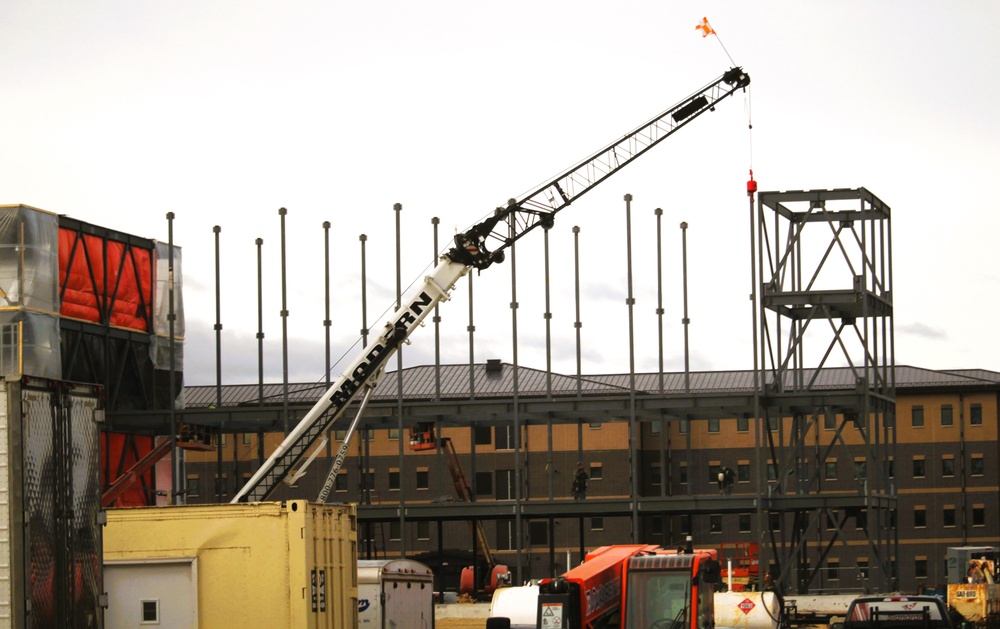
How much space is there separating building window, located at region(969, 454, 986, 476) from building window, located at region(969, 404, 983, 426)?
6.98 feet

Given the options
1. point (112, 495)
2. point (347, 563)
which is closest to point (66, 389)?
point (347, 563)

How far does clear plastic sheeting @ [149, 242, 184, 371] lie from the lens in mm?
55500

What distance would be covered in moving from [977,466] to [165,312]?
60908 millimetres

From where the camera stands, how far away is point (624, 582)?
70.7ft

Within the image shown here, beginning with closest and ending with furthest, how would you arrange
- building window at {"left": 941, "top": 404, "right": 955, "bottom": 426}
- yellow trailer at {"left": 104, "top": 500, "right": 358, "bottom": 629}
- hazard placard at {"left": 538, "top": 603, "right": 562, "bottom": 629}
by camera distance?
hazard placard at {"left": 538, "top": 603, "right": 562, "bottom": 629}, yellow trailer at {"left": 104, "top": 500, "right": 358, "bottom": 629}, building window at {"left": 941, "top": 404, "right": 955, "bottom": 426}

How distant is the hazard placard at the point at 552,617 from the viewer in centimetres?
2133

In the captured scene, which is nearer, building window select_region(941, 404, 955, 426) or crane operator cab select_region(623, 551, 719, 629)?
crane operator cab select_region(623, 551, 719, 629)

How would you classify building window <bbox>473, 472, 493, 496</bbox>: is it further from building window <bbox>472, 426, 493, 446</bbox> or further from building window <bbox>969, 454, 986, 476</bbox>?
building window <bbox>969, 454, 986, 476</bbox>

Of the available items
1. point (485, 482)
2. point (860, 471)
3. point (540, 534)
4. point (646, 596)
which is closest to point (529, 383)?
point (485, 482)

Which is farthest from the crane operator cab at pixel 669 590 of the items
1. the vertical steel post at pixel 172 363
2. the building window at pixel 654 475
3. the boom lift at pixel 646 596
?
the building window at pixel 654 475

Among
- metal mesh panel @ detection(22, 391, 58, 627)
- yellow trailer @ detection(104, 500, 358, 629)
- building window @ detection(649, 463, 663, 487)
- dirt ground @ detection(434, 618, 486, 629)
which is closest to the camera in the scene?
metal mesh panel @ detection(22, 391, 58, 627)

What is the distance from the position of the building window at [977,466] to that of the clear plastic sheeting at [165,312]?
5946cm

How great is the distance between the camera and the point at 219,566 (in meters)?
24.8

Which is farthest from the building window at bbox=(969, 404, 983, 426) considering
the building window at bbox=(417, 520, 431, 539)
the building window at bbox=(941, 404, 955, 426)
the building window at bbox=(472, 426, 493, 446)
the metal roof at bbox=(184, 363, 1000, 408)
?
the building window at bbox=(417, 520, 431, 539)
